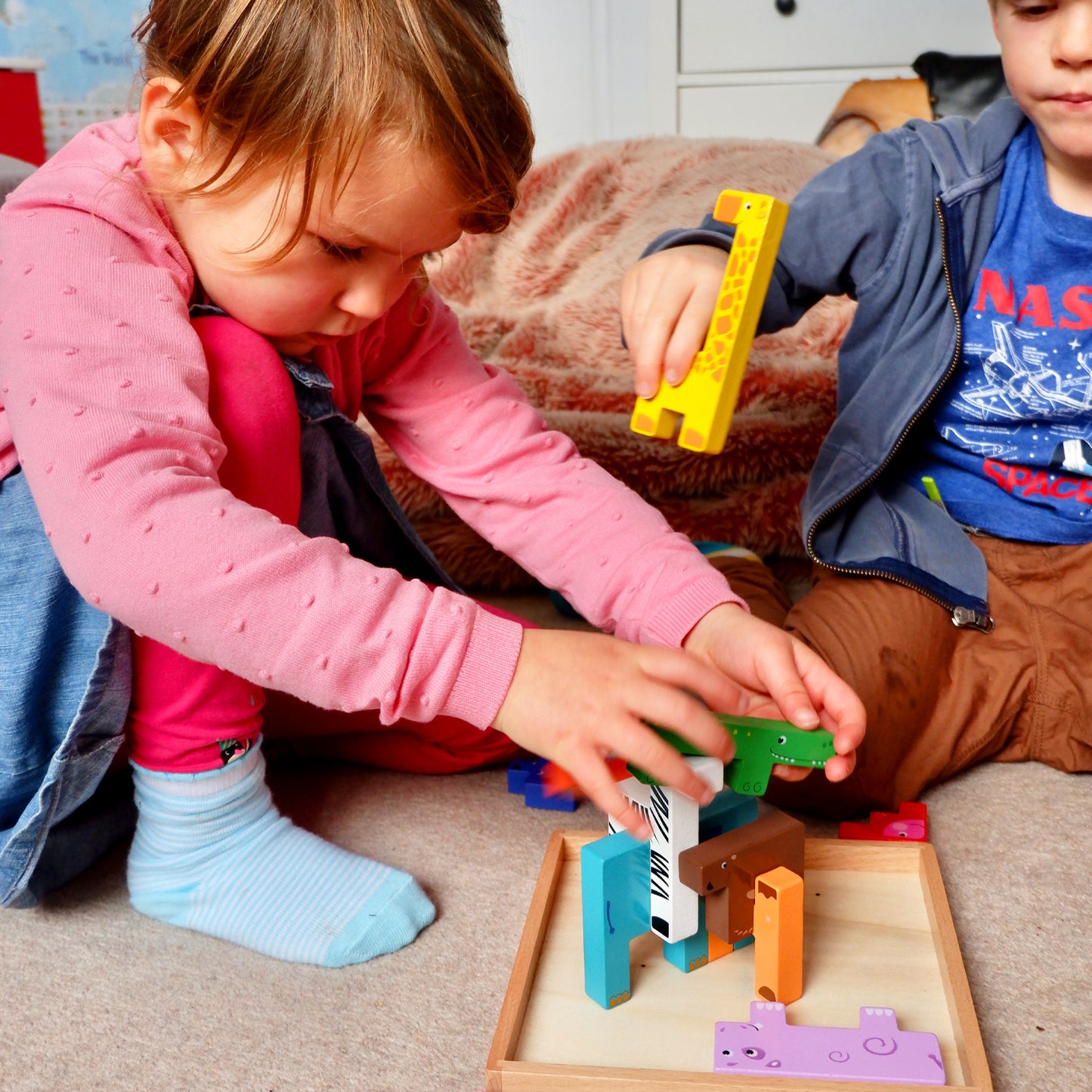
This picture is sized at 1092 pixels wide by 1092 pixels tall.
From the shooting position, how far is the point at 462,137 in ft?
1.95

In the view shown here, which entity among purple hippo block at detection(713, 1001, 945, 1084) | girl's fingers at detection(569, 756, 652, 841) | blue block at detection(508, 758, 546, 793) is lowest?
blue block at detection(508, 758, 546, 793)

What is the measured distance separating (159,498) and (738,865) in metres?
0.34

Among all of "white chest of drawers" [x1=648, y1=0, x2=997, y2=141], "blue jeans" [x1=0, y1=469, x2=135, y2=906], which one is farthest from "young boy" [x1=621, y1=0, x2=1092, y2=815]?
"white chest of drawers" [x1=648, y1=0, x2=997, y2=141]

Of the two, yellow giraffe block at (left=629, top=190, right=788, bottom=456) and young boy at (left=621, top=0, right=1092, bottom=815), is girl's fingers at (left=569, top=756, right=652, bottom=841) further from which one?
young boy at (left=621, top=0, right=1092, bottom=815)

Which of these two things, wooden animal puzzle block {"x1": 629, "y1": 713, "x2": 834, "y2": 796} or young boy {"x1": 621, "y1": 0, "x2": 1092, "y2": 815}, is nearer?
wooden animal puzzle block {"x1": 629, "y1": 713, "x2": 834, "y2": 796}

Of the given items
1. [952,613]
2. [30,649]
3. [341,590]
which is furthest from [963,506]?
[30,649]

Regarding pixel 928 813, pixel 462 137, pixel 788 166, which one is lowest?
pixel 928 813

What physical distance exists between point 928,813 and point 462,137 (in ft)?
1.80

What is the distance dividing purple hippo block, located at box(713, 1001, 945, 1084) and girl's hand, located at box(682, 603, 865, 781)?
0.39 feet

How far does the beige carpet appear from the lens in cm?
57

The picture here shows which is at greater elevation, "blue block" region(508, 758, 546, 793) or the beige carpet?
the beige carpet

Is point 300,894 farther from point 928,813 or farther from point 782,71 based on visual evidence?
point 782,71

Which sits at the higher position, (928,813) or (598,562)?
(598,562)

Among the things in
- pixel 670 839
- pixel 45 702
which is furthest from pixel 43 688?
pixel 670 839
